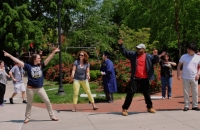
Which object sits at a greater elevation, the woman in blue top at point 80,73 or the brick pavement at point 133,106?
the woman in blue top at point 80,73

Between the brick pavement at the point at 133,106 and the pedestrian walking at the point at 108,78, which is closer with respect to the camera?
the brick pavement at the point at 133,106

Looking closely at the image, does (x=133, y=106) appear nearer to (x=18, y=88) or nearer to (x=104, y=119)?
(x=104, y=119)

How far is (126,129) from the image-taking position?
6.92 meters

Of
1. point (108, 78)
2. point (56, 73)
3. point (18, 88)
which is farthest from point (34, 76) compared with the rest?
point (56, 73)

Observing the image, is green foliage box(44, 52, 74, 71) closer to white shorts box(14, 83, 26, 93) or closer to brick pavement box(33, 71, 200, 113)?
white shorts box(14, 83, 26, 93)

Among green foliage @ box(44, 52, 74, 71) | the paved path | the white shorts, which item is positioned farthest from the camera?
green foliage @ box(44, 52, 74, 71)

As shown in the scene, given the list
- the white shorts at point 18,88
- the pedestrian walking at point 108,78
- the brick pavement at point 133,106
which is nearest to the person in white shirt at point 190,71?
the brick pavement at point 133,106

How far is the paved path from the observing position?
7223 mm

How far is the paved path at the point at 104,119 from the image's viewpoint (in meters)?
7.22

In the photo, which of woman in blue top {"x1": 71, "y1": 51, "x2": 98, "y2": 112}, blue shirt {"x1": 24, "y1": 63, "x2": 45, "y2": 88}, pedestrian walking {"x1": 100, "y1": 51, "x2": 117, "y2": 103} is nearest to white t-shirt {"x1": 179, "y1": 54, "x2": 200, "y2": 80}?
woman in blue top {"x1": 71, "y1": 51, "x2": 98, "y2": 112}

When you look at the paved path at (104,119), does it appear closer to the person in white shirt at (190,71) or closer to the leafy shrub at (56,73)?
the person in white shirt at (190,71)

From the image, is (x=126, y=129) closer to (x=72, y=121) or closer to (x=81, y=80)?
(x=72, y=121)

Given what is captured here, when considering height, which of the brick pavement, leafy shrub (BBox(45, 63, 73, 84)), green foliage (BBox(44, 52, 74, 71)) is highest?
green foliage (BBox(44, 52, 74, 71))

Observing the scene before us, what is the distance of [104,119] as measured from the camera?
803 centimetres
